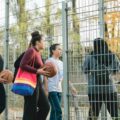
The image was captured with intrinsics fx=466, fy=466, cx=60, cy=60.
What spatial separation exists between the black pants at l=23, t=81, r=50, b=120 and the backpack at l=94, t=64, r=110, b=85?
3.21 ft

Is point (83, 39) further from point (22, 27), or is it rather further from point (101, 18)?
point (22, 27)

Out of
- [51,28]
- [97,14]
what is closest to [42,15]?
[51,28]

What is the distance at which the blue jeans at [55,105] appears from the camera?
956 cm

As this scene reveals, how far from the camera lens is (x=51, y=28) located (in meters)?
9.07

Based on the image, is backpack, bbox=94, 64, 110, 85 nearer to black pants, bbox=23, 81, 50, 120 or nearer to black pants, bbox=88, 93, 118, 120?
black pants, bbox=88, 93, 118, 120

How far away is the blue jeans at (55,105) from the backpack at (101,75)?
62.0 inches

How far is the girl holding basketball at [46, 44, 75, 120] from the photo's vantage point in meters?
9.57

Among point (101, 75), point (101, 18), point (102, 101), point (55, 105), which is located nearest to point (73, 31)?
point (101, 18)

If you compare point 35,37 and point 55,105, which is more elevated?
point 35,37

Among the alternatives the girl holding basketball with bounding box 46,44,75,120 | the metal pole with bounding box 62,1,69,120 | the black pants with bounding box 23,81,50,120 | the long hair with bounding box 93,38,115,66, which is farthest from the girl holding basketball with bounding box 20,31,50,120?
the girl holding basketball with bounding box 46,44,75,120

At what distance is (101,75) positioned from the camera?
8.19 m

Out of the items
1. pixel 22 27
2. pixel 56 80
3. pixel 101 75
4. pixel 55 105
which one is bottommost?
pixel 55 105

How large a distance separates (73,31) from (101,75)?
993 mm

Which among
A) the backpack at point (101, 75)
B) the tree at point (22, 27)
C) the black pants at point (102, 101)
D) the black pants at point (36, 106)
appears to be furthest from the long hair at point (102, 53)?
the tree at point (22, 27)
